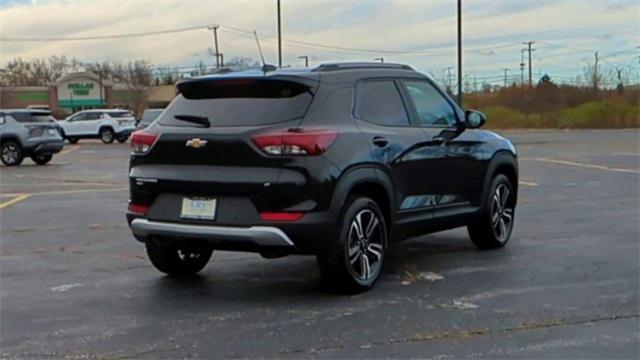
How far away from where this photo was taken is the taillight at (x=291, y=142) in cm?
608

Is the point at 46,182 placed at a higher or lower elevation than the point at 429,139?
lower

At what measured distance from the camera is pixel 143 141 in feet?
21.8

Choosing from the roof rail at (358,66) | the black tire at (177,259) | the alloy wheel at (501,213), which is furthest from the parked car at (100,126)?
the roof rail at (358,66)

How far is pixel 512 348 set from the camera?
511cm

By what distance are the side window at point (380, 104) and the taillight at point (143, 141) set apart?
1.61 meters

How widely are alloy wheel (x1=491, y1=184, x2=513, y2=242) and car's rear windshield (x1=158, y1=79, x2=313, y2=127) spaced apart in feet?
9.48

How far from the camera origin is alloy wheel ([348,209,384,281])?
21.4ft

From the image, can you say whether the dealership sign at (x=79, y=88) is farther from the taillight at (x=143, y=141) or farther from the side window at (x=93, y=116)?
the taillight at (x=143, y=141)

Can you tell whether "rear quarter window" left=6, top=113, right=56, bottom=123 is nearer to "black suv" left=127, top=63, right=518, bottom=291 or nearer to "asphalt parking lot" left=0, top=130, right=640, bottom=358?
"asphalt parking lot" left=0, top=130, right=640, bottom=358

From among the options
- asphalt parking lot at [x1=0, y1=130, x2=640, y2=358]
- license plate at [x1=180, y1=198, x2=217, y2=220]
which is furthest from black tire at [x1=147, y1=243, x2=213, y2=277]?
license plate at [x1=180, y1=198, x2=217, y2=220]

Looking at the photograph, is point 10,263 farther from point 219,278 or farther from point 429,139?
point 429,139

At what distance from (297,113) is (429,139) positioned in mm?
1633

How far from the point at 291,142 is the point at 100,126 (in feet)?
124

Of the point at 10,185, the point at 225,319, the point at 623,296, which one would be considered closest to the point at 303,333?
the point at 225,319
